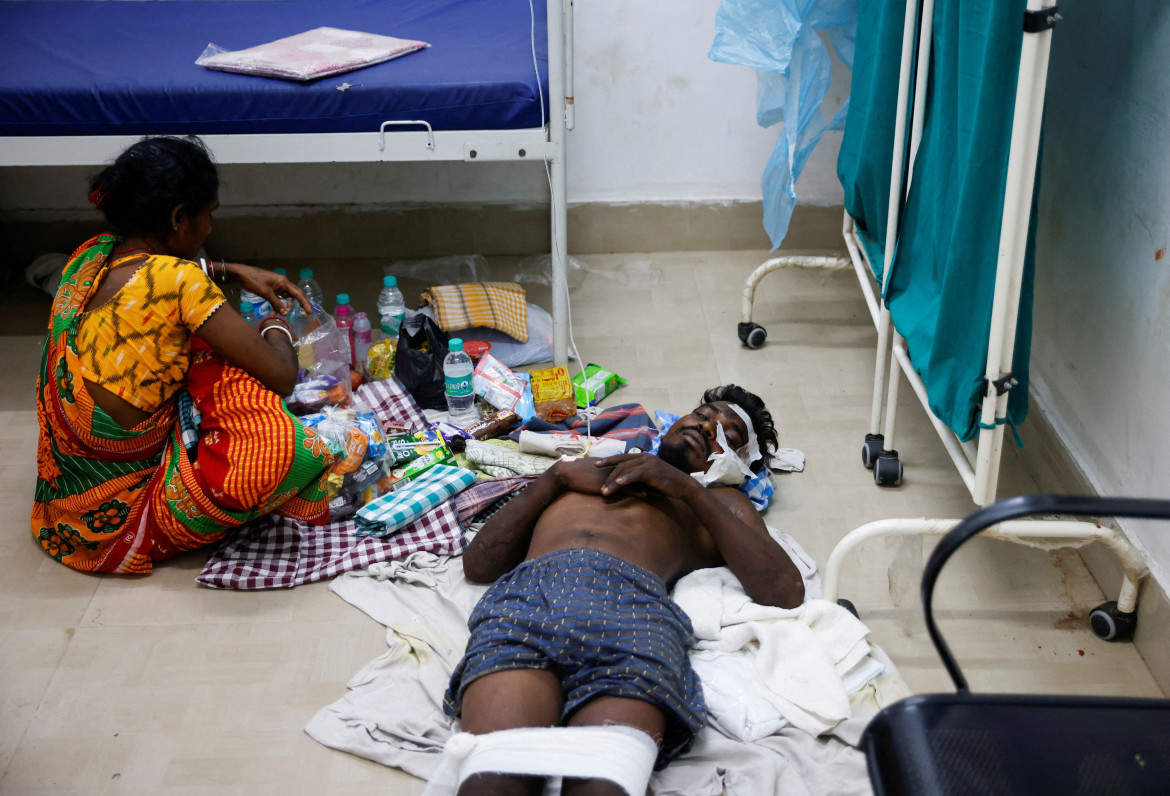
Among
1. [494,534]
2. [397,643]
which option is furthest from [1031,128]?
[397,643]

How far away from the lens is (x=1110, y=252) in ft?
7.42

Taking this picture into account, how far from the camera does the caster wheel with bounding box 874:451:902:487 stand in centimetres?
263

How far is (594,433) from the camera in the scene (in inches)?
111

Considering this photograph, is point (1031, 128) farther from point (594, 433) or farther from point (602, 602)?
point (594, 433)

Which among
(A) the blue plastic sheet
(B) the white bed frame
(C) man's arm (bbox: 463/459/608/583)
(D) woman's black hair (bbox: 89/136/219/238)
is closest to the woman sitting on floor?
(D) woman's black hair (bbox: 89/136/219/238)

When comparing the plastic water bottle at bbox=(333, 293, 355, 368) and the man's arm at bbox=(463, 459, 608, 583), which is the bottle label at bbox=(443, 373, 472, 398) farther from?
the man's arm at bbox=(463, 459, 608, 583)

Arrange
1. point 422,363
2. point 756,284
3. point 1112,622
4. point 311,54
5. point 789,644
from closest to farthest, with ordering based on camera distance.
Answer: point 789,644
point 1112,622
point 311,54
point 422,363
point 756,284

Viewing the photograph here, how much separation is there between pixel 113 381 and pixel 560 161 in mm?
1290

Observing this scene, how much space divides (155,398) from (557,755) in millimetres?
1316

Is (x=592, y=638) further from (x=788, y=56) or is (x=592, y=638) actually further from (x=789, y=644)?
(x=788, y=56)

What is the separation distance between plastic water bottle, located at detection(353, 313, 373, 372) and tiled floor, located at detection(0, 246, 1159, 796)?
81cm

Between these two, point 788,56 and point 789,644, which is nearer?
point 789,644

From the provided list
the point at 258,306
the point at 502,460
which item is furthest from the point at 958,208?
the point at 258,306

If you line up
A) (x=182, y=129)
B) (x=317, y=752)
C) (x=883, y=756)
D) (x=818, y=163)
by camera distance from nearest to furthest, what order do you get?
(x=883, y=756)
(x=317, y=752)
(x=182, y=129)
(x=818, y=163)
